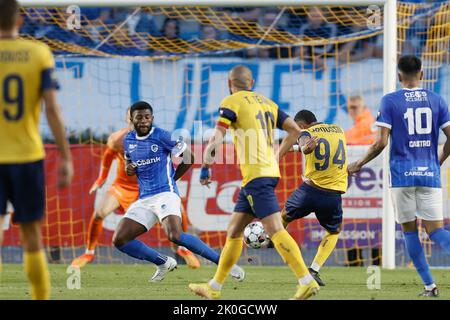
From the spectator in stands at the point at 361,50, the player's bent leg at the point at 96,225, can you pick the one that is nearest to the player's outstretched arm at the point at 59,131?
the player's bent leg at the point at 96,225

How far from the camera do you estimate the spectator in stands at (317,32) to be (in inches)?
690

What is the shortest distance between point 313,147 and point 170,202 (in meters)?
1.66

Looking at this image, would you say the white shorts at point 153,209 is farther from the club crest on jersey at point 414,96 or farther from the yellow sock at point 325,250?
the club crest on jersey at point 414,96

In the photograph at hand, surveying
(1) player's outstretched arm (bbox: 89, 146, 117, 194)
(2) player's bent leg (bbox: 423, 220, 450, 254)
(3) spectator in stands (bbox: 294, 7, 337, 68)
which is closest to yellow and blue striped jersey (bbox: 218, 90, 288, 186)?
(2) player's bent leg (bbox: 423, 220, 450, 254)

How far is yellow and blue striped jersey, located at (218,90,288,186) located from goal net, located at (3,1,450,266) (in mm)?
5563

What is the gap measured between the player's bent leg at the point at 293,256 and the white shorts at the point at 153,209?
2542mm

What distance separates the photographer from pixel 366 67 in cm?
1977

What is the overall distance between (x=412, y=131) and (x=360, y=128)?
6.12 meters

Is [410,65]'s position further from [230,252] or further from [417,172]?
[230,252]

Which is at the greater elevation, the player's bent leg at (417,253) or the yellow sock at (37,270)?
the yellow sock at (37,270)

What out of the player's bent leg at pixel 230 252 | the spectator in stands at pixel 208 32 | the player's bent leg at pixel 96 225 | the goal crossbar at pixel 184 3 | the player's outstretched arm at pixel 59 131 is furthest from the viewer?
the spectator in stands at pixel 208 32

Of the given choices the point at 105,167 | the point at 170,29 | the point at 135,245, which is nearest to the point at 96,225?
the point at 105,167

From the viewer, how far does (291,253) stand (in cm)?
838

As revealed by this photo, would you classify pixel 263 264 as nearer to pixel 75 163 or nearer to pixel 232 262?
pixel 75 163
